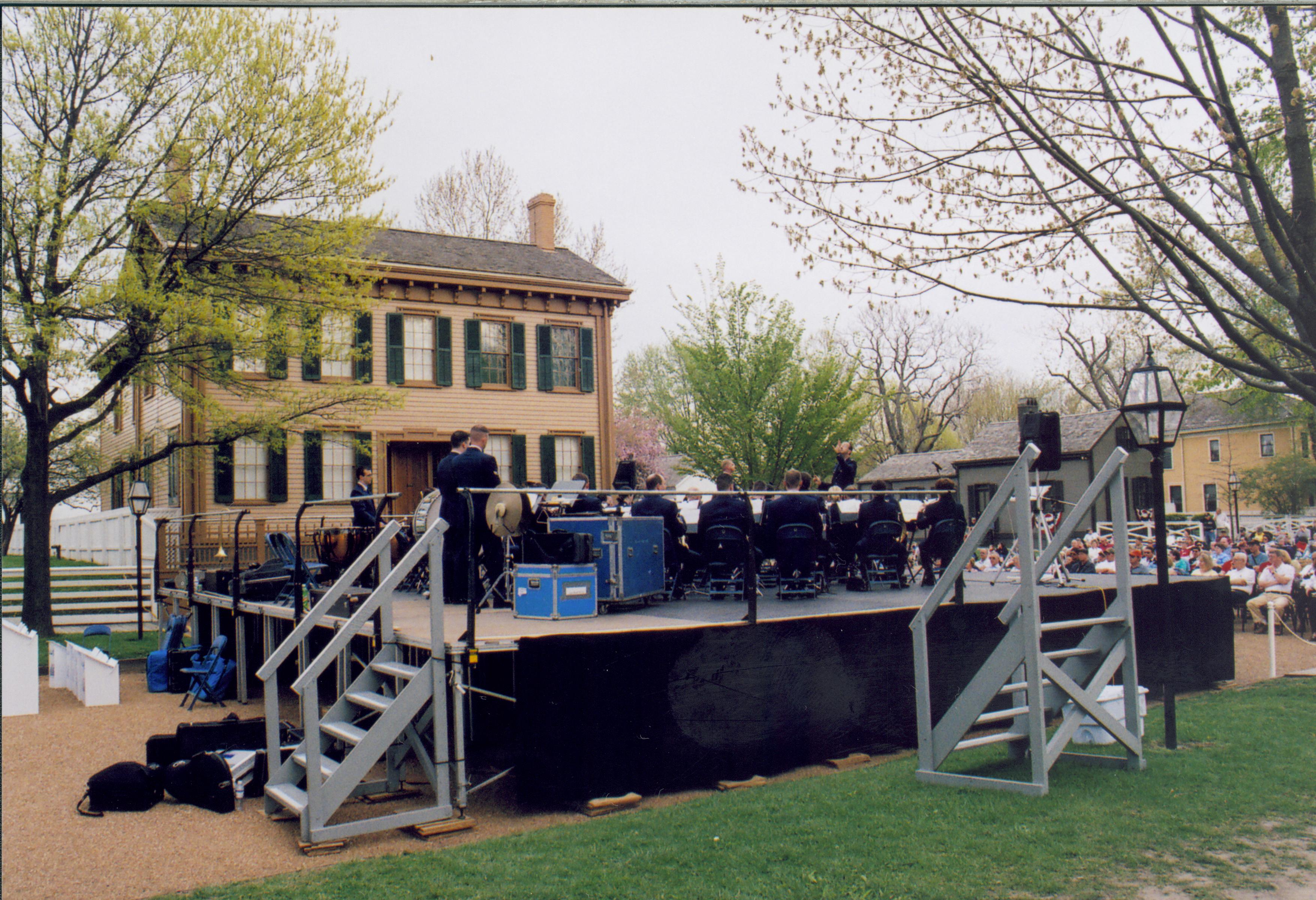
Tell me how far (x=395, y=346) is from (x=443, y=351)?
114 centimetres

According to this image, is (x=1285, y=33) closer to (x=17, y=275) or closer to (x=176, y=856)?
(x=176, y=856)

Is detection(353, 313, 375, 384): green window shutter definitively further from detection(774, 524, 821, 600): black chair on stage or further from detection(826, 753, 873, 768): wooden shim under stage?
detection(826, 753, 873, 768): wooden shim under stage

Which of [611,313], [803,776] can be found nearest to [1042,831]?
[803,776]

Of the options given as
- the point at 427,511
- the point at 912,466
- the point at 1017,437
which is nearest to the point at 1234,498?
the point at 1017,437

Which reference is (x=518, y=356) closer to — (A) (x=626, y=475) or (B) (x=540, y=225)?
(B) (x=540, y=225)

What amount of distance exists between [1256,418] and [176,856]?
5166 cm

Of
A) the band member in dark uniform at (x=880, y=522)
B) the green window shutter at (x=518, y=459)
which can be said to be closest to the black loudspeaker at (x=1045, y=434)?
the band member in dark uniform at (x=880, y=522)

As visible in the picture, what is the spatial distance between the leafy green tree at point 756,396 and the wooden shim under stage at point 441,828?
63.2 ft

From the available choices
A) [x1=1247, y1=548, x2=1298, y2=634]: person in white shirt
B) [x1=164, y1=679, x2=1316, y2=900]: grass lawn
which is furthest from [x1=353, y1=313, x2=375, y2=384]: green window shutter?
[x1=1247, y1=548, x2=1298, y2=634]: person in white shirt

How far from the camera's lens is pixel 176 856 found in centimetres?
581

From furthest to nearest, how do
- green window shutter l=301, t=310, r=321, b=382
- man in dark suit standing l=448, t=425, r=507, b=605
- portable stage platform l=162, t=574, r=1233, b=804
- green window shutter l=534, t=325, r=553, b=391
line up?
green window shutter l=534, t=325, r=553, b=391, green window shutter l=301, t=310, r=321, b=382, man in dark suit standing l=448, t=425, r=507, b=605, portable stage platform l=162, t=574, r=1233, b=804

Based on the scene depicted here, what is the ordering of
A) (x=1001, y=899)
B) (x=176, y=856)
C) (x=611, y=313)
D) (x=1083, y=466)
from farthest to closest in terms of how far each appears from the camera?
(x=1083, y=466)
(x=611, y=313)
(x=176, y=856)
(x=1001, y=899)

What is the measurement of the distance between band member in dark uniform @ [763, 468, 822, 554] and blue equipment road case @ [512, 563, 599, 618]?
8.30ft

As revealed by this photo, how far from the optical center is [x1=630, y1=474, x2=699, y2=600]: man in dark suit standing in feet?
33.2
